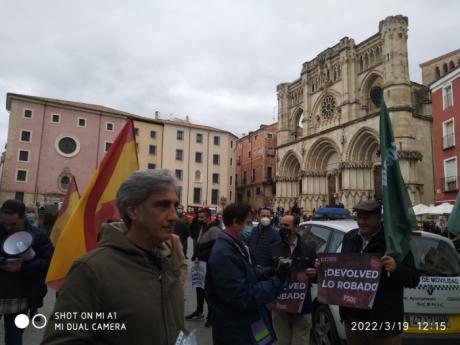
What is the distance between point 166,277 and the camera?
75.2 inches

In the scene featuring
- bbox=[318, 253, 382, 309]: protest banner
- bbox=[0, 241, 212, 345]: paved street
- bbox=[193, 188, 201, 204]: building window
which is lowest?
bbox=[0, 241, 212, 345]: paved street

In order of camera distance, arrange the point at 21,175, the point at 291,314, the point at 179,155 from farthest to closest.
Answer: the point at 179,155
the point at 21,175
the point at 291,314

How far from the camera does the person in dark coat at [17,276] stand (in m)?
3.66

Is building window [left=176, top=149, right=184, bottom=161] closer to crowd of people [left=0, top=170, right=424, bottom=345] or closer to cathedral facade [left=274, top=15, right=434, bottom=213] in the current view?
cathedral facade [left=274, top=15, right=434, bottom=213]

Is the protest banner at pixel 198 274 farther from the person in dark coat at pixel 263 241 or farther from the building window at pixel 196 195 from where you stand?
the building window at pixel 196 195

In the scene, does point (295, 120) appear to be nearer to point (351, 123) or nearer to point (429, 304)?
point (351, 123)

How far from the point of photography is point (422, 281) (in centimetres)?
446

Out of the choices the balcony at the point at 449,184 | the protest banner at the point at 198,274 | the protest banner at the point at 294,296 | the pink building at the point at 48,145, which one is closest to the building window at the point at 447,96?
the balcony at the point at 449,184

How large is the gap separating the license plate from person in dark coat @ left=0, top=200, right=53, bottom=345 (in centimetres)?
434

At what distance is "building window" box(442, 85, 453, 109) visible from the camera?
23.2m

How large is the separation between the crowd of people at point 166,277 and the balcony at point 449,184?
71.3ft

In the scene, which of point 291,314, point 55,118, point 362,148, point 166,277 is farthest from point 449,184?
point 55,118

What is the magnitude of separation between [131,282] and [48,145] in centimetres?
4595

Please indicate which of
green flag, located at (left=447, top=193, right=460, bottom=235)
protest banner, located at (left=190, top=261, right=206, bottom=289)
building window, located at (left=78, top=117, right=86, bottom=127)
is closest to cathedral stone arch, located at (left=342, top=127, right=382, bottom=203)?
green flag, located at (left=447, top=193, right=460, bottom=235)
